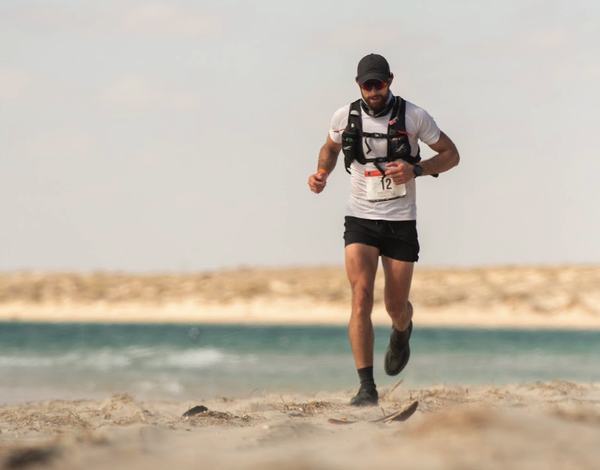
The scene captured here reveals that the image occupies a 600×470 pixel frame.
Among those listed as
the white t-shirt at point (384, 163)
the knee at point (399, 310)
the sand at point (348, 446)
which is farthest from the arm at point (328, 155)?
the sand at point (348, 446)

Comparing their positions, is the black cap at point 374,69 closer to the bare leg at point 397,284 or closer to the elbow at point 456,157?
the elbow at point 456,157

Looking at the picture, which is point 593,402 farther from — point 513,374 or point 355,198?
point 513,374

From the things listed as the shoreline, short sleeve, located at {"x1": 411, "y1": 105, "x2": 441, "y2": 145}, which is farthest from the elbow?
the shoreline

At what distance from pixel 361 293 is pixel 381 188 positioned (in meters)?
0.69

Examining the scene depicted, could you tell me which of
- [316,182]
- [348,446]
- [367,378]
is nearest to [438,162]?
[316,182]

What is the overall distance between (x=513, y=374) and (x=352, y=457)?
33.7 feet

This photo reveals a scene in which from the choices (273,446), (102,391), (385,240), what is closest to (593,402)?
(385,240)

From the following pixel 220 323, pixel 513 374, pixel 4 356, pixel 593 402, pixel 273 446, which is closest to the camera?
pixel 273 446

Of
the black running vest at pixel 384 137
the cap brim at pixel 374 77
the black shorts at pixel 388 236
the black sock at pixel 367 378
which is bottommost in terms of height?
the black sock at pixel 367 378

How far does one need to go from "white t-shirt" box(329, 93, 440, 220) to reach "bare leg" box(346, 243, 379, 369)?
0.81 ft

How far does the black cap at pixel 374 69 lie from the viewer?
5431 millimetres

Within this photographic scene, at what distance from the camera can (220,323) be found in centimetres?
4575

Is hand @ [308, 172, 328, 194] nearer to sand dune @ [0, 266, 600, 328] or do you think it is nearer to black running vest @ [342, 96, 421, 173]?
black running vest @ [342, 96, 421, 173]

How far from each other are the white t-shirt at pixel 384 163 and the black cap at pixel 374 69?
0.25 metres
